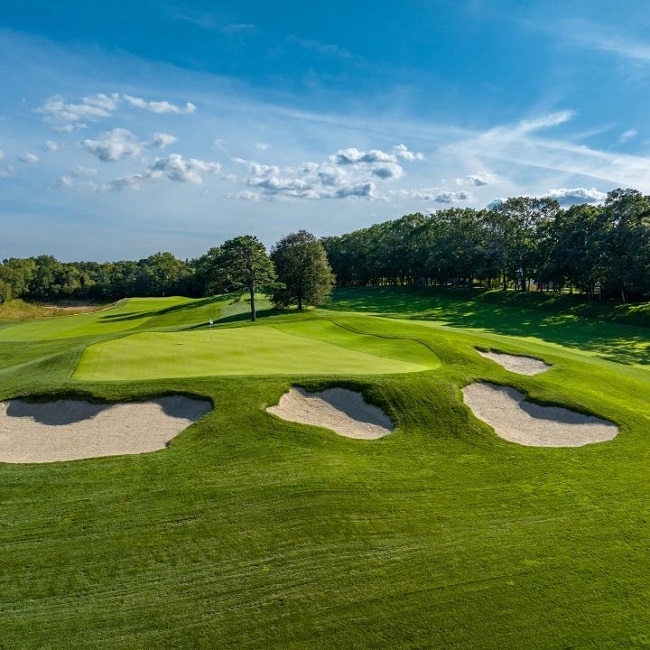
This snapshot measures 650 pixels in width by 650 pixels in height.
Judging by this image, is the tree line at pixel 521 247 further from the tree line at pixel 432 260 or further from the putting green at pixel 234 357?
the putting green at pixel 234 357

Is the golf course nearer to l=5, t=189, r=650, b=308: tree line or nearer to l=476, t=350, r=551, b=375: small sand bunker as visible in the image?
l=476, t=350, r=551, b=375: small sand bunker

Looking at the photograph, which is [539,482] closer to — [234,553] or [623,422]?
[623,422]

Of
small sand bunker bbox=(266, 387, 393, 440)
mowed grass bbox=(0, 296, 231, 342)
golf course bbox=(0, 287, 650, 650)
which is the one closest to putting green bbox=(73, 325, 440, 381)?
golf course bbox=(0, 287, 650, 650)

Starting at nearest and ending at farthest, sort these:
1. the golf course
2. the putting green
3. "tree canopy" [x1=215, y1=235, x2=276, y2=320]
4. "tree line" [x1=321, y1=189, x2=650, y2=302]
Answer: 1. the golf course
2. the putting green
3. "tree canopy" [x1=215, y1=235, x2=276, y2=320]
4. "tree line" [x1=321, y1=189, x2=650, y2=302]

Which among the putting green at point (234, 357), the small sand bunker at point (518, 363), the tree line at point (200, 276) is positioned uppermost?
the tree line at point (200, 276)

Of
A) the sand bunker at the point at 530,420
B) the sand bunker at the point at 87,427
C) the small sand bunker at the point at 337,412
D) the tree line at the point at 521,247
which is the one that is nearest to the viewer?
the sand bunker at the point at 87,427

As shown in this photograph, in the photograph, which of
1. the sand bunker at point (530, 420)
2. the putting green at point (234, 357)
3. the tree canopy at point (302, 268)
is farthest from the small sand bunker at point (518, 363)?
the tree canopy at point (302, 268)
